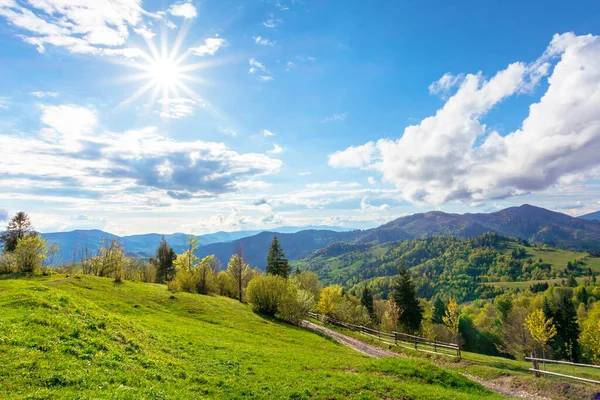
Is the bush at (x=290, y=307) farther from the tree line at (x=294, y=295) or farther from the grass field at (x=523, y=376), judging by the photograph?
the grass field at (x=523, y=376)

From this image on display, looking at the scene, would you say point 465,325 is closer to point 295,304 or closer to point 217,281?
point 295,304

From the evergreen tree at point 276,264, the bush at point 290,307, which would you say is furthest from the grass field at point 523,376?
→ the evergreen tree at point 276,264

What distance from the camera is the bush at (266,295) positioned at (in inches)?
2202

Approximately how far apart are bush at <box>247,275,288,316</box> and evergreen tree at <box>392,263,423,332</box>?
29.6 meters

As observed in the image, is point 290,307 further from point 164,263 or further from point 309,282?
point 164,263

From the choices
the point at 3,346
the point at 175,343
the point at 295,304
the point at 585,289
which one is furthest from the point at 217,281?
the point at 585,289

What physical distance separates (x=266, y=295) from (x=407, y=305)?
115 feet

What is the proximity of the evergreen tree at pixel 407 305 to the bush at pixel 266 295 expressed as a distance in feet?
97.2

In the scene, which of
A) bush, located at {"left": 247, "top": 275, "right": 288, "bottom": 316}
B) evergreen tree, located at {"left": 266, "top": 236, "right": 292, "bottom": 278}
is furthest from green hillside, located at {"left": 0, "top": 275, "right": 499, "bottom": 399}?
evergreen tree, located at {"left": 266, "top": 236, "right": 292, "bottom": 278}

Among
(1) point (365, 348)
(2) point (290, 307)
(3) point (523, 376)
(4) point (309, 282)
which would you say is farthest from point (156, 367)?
(4) point (309, 282)

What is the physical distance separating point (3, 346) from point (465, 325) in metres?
112

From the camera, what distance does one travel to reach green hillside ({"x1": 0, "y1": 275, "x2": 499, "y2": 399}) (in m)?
11.8

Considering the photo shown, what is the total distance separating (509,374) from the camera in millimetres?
26859

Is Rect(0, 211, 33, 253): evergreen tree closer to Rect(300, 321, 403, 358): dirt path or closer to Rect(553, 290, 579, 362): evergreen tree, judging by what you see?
Rect(300, 321, 403, 358): dirt path
